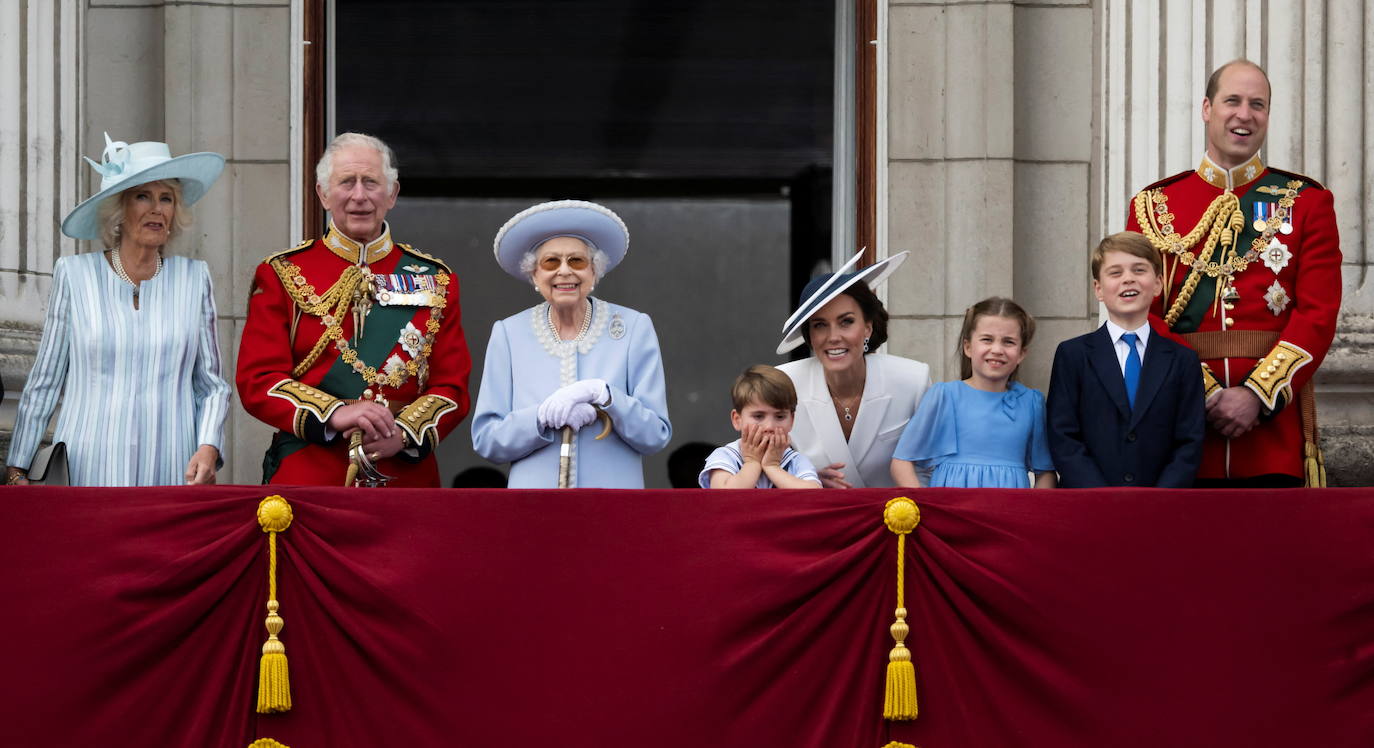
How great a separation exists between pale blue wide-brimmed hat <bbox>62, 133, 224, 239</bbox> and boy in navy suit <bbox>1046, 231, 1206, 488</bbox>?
2.47 meters

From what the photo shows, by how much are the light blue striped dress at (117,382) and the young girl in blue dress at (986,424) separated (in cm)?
197

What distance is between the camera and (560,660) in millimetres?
4387

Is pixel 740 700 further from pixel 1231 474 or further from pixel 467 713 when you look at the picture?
pixel 1231 474

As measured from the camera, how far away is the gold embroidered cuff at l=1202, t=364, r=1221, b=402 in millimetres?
5088

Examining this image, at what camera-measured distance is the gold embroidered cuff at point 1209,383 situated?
5.09m

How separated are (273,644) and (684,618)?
974 mm

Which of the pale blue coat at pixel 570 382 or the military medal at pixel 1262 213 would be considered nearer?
the pale blue coat at pixel 570 382

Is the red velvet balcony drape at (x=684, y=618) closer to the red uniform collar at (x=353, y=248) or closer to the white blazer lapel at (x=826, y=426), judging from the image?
the white blazer lapel at (x=826, y=426)

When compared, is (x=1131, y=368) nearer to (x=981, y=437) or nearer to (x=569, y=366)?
(x=981, y=437)

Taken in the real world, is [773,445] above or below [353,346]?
below

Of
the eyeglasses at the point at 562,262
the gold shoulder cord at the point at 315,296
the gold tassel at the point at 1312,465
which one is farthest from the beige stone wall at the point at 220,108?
the gold tassel at the point at 1312,465

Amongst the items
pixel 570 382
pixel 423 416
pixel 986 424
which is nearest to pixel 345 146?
pixel 423 416

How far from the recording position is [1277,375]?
5.08m

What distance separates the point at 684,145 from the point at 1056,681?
25.5 ft
